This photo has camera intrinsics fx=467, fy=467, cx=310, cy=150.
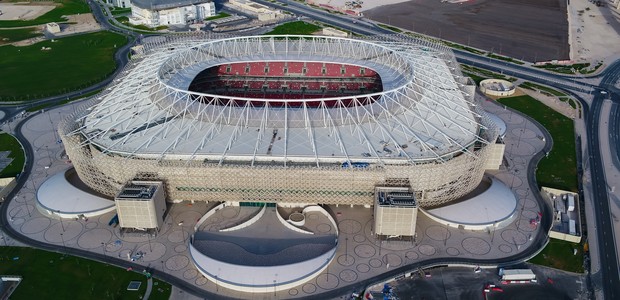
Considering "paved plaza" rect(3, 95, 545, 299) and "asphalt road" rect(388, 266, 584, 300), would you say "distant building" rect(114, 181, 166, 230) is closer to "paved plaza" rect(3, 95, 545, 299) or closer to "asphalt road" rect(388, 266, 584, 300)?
"paved plaza" rect(3, 95, 545, 299)

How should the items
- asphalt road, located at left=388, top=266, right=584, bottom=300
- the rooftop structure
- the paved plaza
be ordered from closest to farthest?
asphalt road, located at left=388, top=266, right=584, bottom=300 < the paved plaza < the rooftop structure

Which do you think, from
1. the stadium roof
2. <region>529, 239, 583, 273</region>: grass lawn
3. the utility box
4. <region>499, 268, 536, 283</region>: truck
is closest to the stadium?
the stadium roof

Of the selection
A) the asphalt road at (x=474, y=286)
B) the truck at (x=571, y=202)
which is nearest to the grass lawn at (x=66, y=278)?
the asphalt road at (x=474, y=286)

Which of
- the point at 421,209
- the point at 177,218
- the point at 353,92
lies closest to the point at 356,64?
the point at 353,92

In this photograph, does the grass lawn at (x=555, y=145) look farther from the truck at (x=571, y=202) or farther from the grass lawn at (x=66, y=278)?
the grass lawn at (x=66, y=278)

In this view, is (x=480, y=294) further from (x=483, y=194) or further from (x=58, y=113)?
(x=58, y=113)
